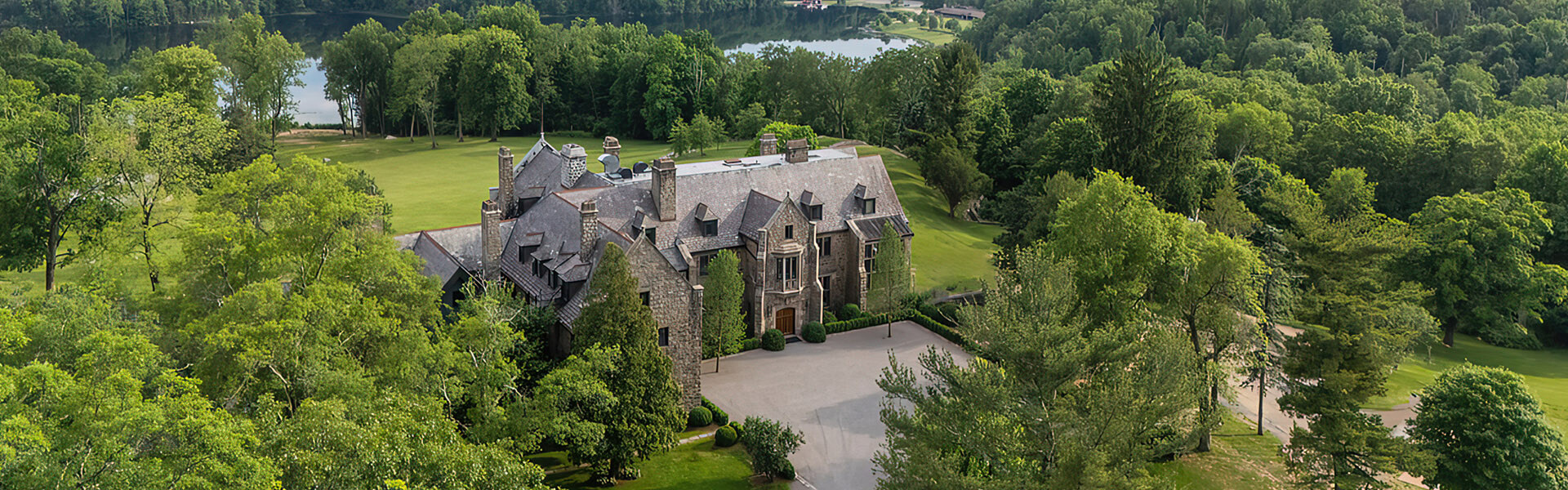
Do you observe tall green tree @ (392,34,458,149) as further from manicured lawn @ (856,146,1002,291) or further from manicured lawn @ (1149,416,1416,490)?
manicured lawn @ (1149,416,1416,490)

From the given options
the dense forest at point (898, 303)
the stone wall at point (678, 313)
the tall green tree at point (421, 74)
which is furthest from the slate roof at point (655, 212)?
the tall green tree at point (421, 74)

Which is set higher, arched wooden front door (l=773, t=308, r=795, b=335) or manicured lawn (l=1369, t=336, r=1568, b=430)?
arched wooden front door (l=773, t=308, r=795, b=335)

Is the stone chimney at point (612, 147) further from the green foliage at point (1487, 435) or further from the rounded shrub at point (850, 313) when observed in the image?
the green foliage at point (1487, 435)

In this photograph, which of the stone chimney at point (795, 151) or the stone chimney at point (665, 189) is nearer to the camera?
the stone chimney at point (665, 189)

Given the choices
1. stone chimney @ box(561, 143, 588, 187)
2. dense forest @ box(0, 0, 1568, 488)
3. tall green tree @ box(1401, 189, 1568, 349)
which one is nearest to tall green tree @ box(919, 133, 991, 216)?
dense forest @ box(0, 0, 1568, 488)

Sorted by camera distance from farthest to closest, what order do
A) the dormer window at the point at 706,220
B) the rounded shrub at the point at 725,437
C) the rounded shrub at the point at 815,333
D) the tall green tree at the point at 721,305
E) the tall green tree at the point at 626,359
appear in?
the rounded shrub at the point at 815,333, the dormer window at the point at 706,220, the tall green tree at the point at 721,305, the rounded shrub at the point at 725,437, the tall green tree at the point at 626,359

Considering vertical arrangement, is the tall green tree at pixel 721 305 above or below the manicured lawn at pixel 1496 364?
above
